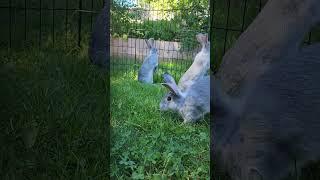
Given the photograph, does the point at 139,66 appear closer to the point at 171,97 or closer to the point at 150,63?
the point at 150,63

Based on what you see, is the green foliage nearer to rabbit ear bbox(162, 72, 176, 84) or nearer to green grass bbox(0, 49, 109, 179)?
rabbit ear bbox(162, 72, 176, 84)

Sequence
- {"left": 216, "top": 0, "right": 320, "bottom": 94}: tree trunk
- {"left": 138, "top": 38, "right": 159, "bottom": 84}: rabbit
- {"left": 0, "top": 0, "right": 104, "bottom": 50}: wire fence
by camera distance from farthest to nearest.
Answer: {"left": 0, "top": 0, "right": 104, "bottom": 50}: wire fence
{"left": 138, "top": 38, "right": 159, "bottom": 84}: rabbit
{"left": 216, "top": 0, "right": 320, "bottom": 94}: tree trunk

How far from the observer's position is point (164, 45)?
193 centimetres

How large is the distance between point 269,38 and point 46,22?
955 mm

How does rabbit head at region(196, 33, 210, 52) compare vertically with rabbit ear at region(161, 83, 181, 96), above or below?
above

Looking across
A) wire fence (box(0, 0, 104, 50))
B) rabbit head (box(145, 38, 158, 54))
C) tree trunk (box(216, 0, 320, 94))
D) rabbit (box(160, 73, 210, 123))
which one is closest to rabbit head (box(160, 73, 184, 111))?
rabbit (box(160, 73, 210, 123))

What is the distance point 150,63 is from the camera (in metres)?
1.93

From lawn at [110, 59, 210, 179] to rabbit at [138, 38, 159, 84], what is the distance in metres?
0.04

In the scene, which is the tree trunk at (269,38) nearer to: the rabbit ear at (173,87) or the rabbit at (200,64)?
the rabbit at (200,64)

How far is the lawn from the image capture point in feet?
6.49

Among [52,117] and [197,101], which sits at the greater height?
[197,101]

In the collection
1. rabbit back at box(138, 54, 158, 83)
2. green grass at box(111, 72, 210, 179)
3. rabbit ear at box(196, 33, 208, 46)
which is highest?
rabbit ear at box(196, 33, 208, 46)

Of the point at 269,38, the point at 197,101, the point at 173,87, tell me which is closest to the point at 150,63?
the point at 173,87

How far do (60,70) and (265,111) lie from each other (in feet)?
2.86
